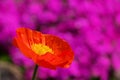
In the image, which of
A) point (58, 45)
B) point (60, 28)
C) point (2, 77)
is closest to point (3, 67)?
point (2, 77)

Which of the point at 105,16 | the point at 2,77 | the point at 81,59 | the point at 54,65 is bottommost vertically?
the point at 54,65

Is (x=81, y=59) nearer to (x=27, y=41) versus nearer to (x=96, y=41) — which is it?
(x=96, y=41)

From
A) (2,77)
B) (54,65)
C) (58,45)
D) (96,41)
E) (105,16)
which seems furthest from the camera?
(105,16)

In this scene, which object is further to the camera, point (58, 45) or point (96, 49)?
point (96, 49)

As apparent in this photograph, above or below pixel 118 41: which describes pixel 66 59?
below

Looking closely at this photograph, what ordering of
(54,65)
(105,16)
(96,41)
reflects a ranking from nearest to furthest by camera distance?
(54,65) < (96,41) < (105,16)
